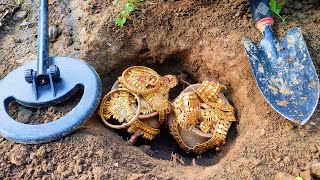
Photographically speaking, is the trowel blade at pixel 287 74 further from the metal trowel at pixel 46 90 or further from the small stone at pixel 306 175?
the metal trowel at pixel 46 90

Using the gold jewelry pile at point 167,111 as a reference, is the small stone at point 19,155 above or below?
above

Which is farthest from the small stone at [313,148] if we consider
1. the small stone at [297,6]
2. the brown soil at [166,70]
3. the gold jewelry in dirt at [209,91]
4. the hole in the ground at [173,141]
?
the small stone at [297,6]

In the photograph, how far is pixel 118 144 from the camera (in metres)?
1.87

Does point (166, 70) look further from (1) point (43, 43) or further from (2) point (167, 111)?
(1) point (43, 43)

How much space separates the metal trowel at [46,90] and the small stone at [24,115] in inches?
1.7

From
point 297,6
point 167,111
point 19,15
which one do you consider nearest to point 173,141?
point 167,111

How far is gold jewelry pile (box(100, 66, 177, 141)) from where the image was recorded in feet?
6.55

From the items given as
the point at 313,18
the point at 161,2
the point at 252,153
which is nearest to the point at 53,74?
the point at 161,2

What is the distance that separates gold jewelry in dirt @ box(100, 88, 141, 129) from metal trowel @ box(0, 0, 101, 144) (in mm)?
150

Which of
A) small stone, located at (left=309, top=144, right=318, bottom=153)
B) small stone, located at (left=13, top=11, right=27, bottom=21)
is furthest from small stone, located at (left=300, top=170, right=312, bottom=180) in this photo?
small stone, located at (left=13, top=11, right=27, bottom=21)

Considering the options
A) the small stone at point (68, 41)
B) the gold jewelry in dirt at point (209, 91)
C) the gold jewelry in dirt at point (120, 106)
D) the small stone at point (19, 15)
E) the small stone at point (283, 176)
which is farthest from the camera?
the small stone at point (19, 15)

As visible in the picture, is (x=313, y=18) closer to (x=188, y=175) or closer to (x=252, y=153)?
(x=252, y=153)

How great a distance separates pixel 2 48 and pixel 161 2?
0.89m

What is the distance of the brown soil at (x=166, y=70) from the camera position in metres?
1.72
